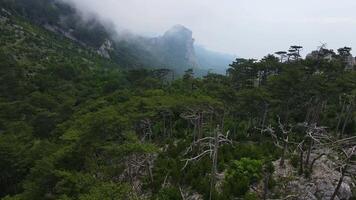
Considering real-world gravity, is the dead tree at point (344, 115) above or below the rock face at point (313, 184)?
above

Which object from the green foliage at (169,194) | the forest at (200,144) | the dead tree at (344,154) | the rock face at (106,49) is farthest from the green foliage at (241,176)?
the rock face at (106,49)

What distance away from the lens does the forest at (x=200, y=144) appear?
22922 mm

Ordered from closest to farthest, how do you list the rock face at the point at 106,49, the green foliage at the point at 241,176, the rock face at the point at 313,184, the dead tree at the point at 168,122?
1. the rock face at the point at 313,184
2. the green foliage at the point at 241,176
3. the dead tree at the point at 168,122
4. the rock face at the point at 106,49

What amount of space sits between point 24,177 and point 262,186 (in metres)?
19.3

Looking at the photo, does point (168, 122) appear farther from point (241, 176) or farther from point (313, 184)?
point (313, 184)

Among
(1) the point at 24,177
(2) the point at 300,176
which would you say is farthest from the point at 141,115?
(2) the point at 300,176

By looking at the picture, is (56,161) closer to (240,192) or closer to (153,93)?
(240,192)

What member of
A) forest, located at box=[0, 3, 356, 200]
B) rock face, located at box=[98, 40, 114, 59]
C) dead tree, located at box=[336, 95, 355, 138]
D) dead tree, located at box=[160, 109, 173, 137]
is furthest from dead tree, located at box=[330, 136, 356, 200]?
rock face, located at box=[98, 40, 114, 59]

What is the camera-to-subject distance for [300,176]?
79.7 ft

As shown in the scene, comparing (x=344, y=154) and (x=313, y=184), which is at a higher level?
(x=344, y=154)

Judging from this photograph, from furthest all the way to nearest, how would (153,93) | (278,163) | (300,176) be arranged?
(153,93)
(278,163)
(300,176)

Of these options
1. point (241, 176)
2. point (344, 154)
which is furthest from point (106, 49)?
point (344, 154)

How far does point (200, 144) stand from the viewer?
22.7m

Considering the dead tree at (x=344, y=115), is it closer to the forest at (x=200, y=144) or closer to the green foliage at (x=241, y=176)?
the forest at (x=200, y=144)
